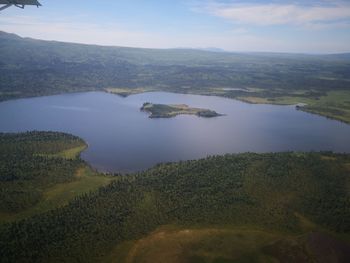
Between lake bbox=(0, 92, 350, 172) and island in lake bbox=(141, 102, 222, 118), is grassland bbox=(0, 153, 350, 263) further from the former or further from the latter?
island in lake bbox=(141, 102, 222, 118)

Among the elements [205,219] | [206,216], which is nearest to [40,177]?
[206,216]

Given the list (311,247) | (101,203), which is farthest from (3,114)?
(311,247)

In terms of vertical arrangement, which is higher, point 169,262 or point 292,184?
point 292,184

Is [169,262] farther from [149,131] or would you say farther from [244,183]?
[149,131]

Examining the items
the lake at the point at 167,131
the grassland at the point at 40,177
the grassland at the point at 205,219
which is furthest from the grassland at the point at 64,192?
the lake at the point at 167,131

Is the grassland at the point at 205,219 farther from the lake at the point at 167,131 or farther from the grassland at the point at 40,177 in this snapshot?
the lake at the point at 167,131

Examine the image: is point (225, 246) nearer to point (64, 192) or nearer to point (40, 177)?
point (64, 192)

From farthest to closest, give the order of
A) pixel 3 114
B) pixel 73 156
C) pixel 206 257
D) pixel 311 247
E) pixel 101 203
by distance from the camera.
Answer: pixel 3 114 → pixel 73 156 → pixel 101 203 → pixel 206 257 → pixel 311 247
